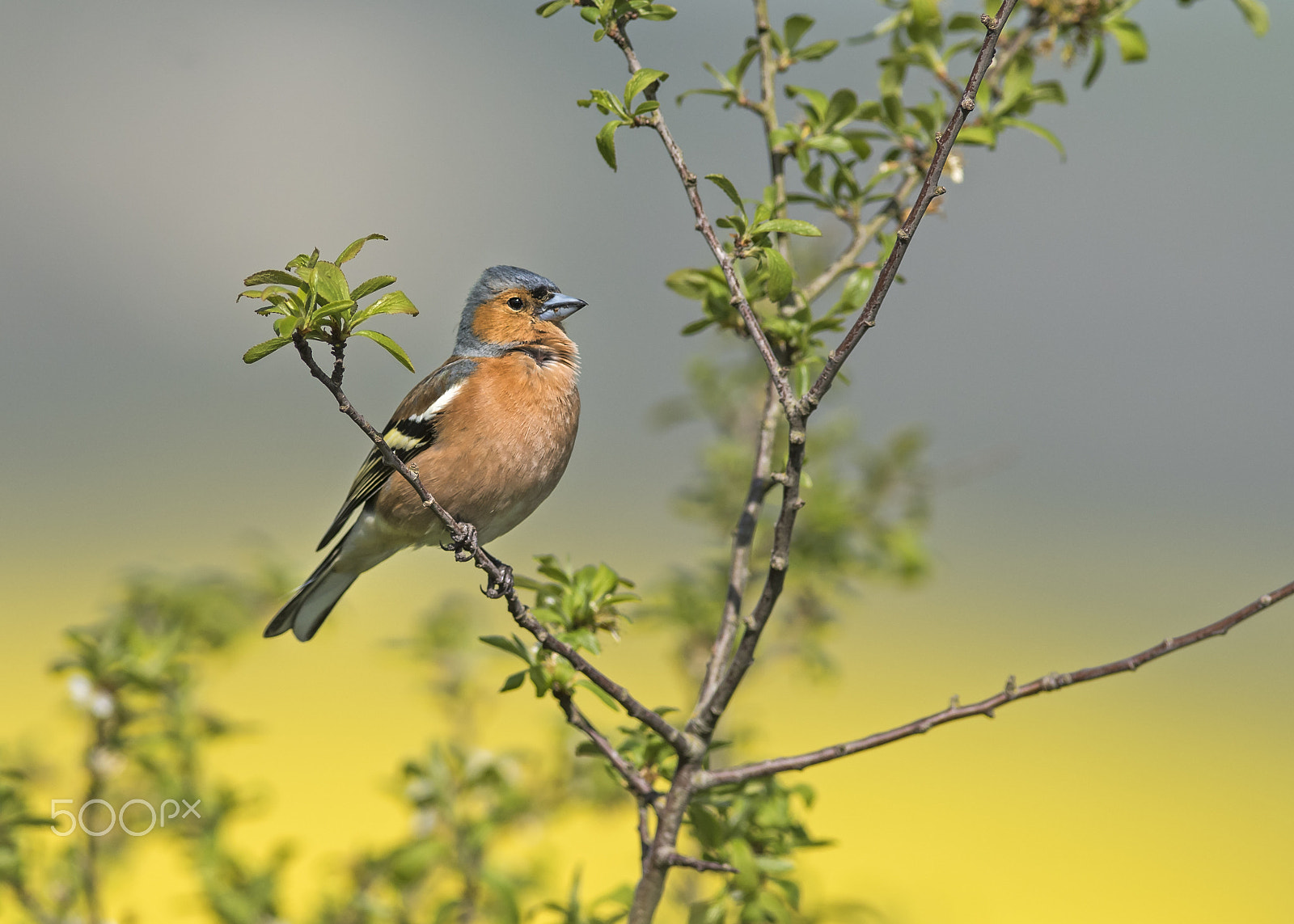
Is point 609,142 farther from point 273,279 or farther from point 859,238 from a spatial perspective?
point 859,238

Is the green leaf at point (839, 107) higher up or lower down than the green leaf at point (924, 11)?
lower down

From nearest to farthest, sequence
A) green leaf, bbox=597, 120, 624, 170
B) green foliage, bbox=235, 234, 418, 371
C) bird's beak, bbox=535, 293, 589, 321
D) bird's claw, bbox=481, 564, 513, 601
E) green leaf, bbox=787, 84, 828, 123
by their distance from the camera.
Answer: green foliage, bbox=235, 234, 418, 371 < green leaf, bbox=597, 120, 624, 170 < bird's claw, bbox=481, 564, 513, 601 < green leaf, bbox=787, 84, 828, 123 < bird's beak, bbox=535, 293, 589, 321

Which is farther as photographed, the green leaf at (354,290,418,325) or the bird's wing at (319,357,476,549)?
the bird's wing at (319,357,476,549)

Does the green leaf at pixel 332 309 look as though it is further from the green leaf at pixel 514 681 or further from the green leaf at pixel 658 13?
the green leaf at pixel 658 13

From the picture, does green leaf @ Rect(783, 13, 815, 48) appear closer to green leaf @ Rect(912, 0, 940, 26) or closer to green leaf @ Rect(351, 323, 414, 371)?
green leaf @ Rect(912, 0, 940, 26)

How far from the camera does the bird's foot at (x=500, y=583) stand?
326cm

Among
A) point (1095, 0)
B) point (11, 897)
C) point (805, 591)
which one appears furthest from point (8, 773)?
point (1095, 0)

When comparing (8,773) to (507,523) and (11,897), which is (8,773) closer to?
(11,897)

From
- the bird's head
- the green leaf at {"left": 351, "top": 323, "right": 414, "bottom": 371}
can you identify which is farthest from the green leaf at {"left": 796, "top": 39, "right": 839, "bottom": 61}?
the green leaf at {"left": 351, "top": 323, "right": 414, "bottom": 371}

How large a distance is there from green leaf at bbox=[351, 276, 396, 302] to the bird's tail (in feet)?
8.15

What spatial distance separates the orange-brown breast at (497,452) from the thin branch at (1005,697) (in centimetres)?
171

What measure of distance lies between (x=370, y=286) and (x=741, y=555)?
1398 millimetres

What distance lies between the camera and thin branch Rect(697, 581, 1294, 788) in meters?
2.36

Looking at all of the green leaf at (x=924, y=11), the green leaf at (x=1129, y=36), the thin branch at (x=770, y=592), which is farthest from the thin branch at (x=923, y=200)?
the green leaf at (x=1129, y=36)
